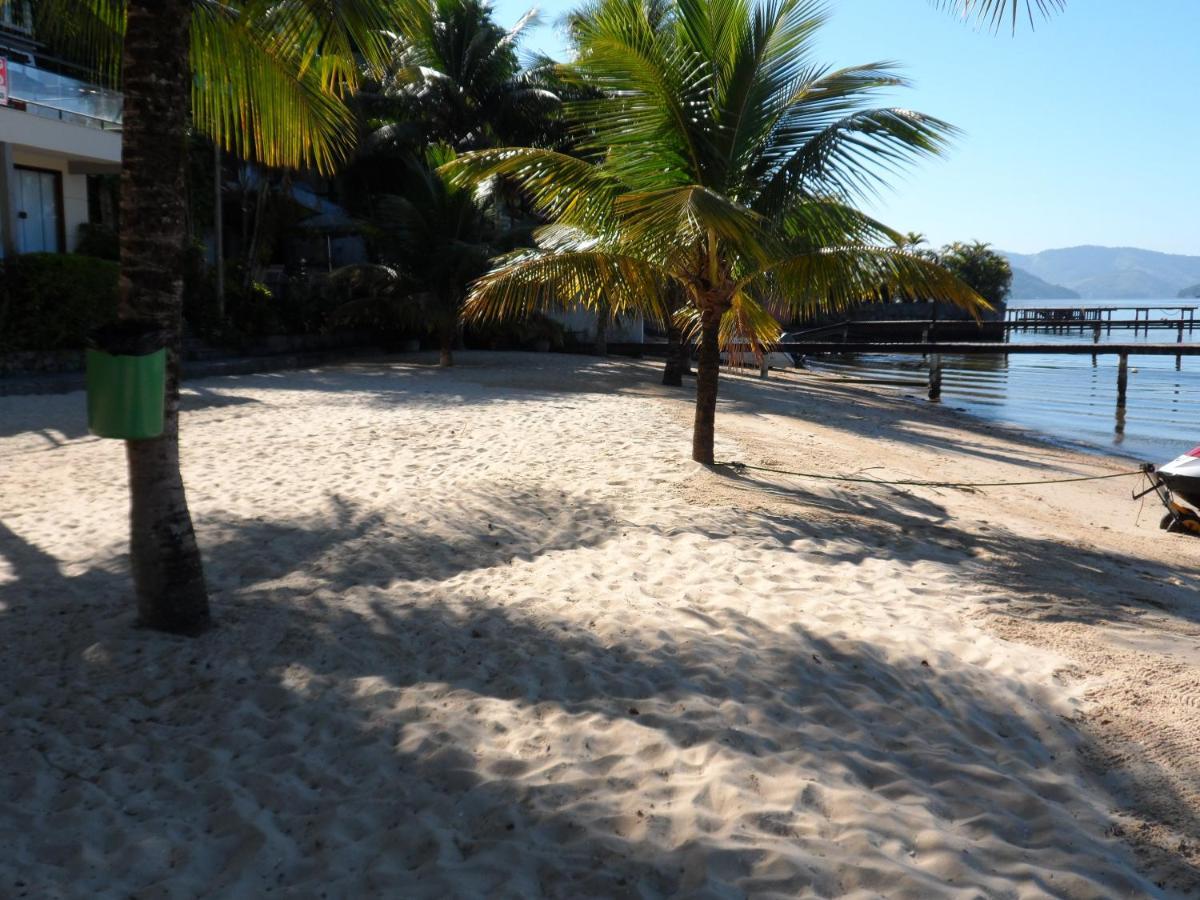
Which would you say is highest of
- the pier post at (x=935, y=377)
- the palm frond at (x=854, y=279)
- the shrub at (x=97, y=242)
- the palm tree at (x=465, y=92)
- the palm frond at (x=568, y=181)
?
the palm tree at (x=465, y=92)

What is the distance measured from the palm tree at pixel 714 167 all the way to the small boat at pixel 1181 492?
8.71 ft

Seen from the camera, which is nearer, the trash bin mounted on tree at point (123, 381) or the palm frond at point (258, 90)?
the trash bin mounted on tree at point (123, 381)

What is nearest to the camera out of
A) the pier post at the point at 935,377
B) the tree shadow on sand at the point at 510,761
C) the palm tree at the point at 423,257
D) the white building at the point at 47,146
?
the tree shadow on sand at the point at 510,761

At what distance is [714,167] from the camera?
8.94 m

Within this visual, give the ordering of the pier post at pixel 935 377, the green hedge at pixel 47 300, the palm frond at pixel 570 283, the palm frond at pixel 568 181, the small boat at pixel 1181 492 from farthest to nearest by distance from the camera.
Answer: the pier post at pixel 935 377
the green hedge at pixel 47 300
the palm frond at pixel 568 181
the palm frond at pixel 570 283
the small boat at pixel 1181 492

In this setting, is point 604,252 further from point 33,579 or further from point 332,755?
point 332,755

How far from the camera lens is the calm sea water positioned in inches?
741

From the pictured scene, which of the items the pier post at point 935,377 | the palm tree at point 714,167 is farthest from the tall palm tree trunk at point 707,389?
the pier post at point 935,377

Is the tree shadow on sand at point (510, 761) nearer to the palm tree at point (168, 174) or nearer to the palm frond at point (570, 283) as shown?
the palm tree at point (168, 174)

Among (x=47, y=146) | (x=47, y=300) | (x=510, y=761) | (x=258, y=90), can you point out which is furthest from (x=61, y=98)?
(x=510, y=761)

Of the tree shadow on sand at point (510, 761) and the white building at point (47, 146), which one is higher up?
the white building at point (47, 146)

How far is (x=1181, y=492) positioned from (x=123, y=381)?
880cm

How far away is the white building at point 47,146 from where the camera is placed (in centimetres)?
1644

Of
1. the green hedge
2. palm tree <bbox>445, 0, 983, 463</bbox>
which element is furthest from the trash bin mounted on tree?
the green hedge
